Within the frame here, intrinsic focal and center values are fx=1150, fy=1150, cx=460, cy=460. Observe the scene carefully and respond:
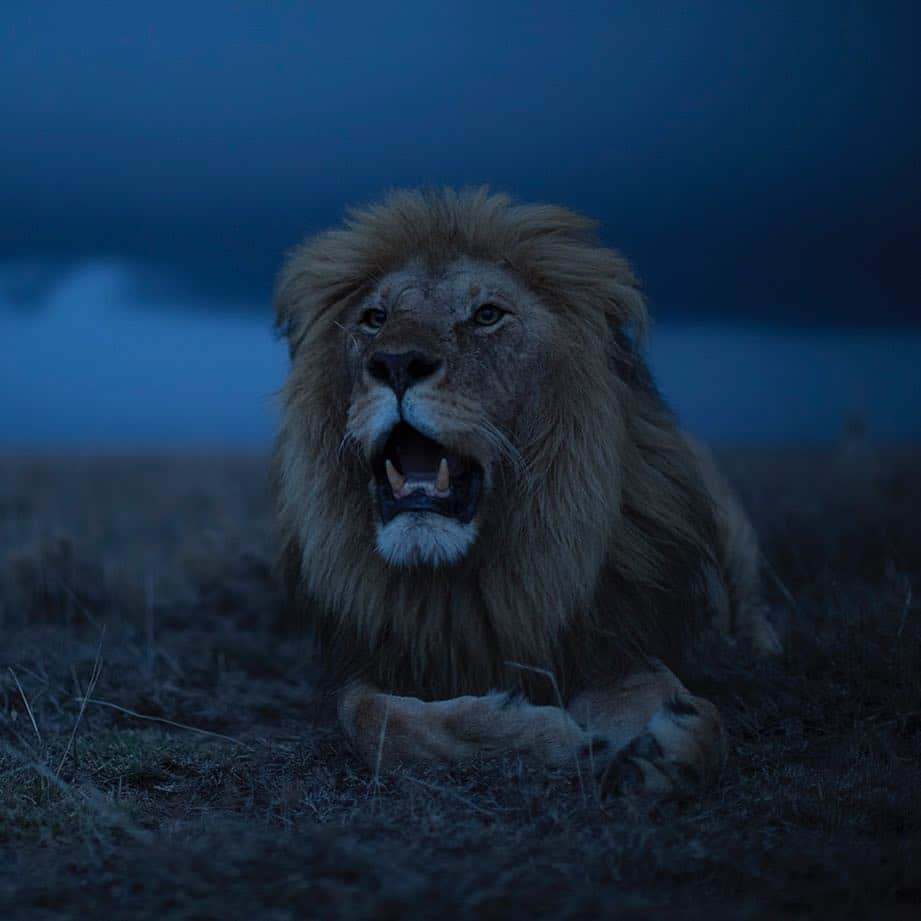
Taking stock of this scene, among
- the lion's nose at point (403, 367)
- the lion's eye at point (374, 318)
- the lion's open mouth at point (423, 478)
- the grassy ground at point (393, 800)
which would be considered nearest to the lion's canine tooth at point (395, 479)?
the lion's open mouth at point (423, 478)

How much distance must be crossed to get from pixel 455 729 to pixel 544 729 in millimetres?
263

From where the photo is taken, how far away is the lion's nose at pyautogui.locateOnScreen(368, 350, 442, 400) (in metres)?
3.33

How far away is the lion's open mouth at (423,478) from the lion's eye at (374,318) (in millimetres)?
431

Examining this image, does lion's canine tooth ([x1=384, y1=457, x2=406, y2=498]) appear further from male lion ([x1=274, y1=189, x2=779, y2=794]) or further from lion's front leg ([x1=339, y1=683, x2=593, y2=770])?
lion's front leg ([x1=339, y1=683, x2=593, y2=770])

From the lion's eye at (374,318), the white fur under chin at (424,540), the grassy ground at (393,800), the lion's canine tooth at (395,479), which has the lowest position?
the grassy ground at (393,800)

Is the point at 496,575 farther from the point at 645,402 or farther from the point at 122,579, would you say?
the point at 122,579

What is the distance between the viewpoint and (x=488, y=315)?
11.9 ft

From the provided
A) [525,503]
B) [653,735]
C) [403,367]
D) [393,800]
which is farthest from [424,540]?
[653,735]

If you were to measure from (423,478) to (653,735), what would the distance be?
1009 mm

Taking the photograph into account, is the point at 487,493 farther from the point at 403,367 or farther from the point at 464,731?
the point at 464,731

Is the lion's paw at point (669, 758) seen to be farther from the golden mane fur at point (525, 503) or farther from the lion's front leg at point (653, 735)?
the golden mane fur at point (525, 503)

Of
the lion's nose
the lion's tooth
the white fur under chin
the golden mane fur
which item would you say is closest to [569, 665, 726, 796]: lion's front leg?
the golden mane fur

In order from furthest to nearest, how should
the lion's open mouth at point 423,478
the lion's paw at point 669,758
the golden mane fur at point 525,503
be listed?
the golden mane fur at point 525,503
the lion's open mouth at point 423,478
the lion's paw at point 669,758

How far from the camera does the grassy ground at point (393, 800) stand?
2.28m
